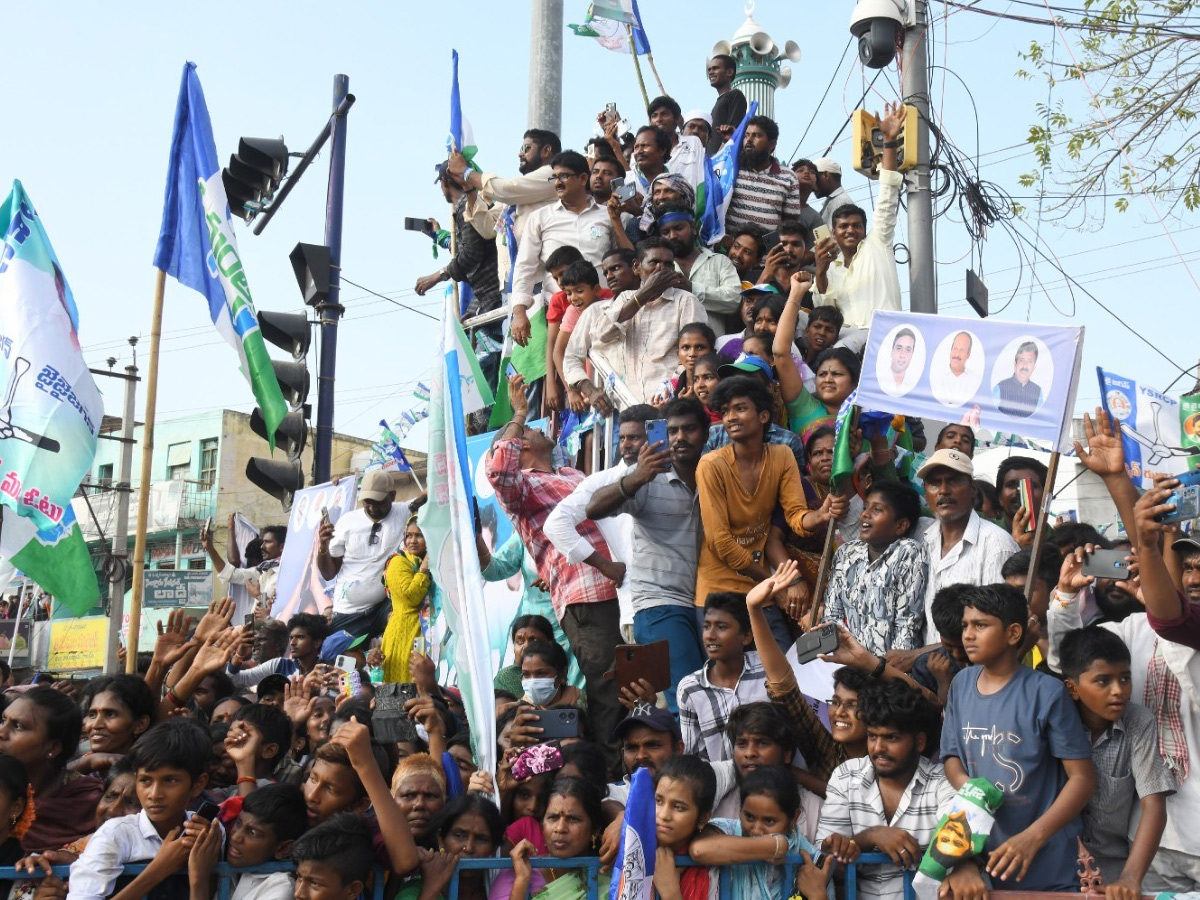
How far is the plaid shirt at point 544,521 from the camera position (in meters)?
6.46

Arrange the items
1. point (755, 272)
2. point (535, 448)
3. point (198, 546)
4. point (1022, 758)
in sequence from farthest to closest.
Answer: point (198, 546), point (755, 272), point (535, 448), point (1022, 758)

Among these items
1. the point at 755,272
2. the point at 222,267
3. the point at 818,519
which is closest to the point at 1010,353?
the point at 818,519

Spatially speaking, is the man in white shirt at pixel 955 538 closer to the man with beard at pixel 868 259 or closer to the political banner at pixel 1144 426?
the political banner at pixel 1144 426

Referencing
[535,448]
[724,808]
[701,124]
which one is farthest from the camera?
[701,124]

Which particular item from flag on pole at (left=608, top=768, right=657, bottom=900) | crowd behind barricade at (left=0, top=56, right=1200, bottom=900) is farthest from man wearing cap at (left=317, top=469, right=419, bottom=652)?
flag on pole at (left=608, top=768, right=657, bottom=900)

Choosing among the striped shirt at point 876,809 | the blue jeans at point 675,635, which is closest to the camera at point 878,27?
the blue jeans at point 675,635

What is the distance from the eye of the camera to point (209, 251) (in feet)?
26.1

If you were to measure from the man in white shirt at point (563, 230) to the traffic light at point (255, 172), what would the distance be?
2173mm

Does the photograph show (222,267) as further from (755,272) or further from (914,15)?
(914,15)

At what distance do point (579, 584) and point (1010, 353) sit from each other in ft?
7.53

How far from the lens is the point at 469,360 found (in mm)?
6062

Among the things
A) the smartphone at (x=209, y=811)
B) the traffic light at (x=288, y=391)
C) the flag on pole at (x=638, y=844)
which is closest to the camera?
A: the flag on pole at (x=638, y=844)

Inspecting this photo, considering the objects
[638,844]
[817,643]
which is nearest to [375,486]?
[817,643]

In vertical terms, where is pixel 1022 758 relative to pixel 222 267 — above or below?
below
